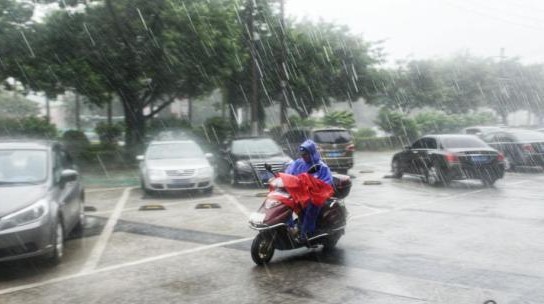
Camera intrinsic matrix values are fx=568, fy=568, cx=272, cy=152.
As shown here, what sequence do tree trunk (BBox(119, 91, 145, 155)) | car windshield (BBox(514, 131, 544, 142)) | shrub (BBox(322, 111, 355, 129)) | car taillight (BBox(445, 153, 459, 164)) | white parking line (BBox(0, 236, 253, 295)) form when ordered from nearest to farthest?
white parking line (BBox(0, 236, 253, 295))
car taillight (BBox(445, 153, 459, 164))
car windshield (BBox(514, 131, 544, 142))
tree trunk (BBox(119, 91, 145, 155))
shrub (BBox(322, 111, 355, 129))

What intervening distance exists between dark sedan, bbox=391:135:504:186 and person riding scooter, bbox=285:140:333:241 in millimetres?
9398

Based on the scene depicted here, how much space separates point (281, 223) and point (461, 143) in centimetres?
1096

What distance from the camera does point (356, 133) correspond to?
37.5 metres

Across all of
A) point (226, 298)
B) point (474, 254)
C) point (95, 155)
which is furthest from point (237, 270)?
point (95, 155)

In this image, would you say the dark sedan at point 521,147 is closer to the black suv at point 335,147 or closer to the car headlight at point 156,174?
the black suv at point 335,147

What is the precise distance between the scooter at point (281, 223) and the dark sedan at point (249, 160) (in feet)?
25.4

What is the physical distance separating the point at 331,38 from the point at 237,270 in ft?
95.5

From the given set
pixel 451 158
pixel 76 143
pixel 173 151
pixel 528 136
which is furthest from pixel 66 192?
pixel 528 136

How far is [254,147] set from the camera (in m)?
17.7

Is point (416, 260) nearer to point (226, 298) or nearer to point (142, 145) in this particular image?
point (226, 298)

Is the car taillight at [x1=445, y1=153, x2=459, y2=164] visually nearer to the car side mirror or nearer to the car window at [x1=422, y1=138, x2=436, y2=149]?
the car window at [x1=422, y1=138, x2=436, y2=149]

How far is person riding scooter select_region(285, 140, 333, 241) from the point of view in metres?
7.35

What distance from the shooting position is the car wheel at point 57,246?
7180 mm

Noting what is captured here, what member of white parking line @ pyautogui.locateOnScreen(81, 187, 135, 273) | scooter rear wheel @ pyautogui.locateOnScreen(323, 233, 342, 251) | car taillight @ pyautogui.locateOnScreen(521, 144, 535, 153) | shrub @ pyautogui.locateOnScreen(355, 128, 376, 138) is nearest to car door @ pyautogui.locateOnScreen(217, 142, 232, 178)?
white parking line @ pyautogui.locateOnScreen(81, 187, 135, 273)
